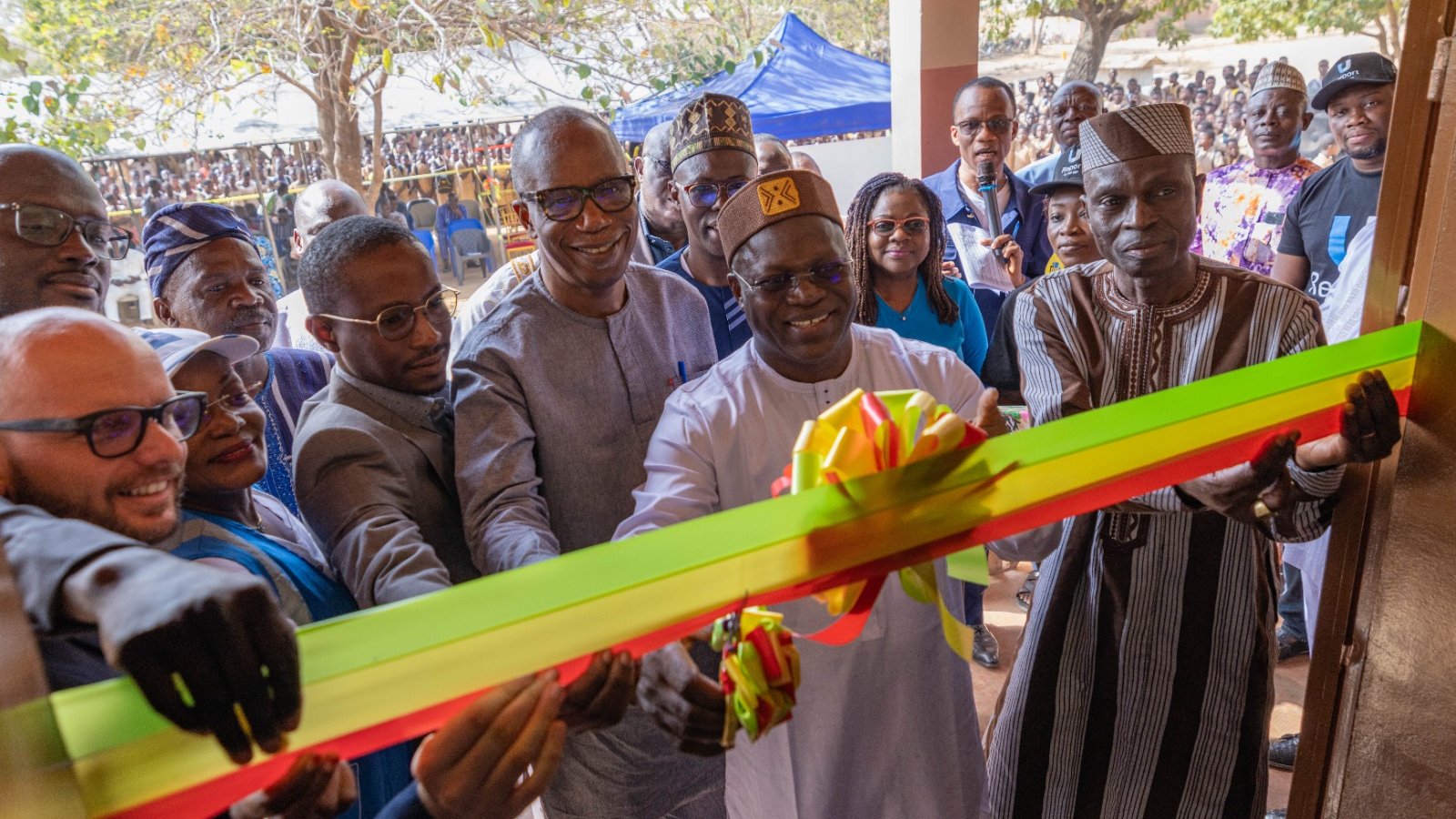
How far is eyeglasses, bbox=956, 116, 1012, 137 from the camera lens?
4551mm

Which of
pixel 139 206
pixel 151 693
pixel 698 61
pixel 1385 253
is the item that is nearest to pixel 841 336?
pixel 1385 253

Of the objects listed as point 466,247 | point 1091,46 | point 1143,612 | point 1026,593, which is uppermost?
point 1091,46

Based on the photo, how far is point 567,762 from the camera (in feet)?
7.08

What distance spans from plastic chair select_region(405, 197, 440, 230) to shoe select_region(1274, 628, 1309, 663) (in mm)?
10120

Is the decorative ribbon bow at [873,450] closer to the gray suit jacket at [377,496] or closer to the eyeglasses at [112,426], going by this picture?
the gray suit jacket at [377,496]

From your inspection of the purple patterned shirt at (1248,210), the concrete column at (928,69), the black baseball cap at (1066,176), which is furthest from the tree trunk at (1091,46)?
the black baseball cap at (1066,176)

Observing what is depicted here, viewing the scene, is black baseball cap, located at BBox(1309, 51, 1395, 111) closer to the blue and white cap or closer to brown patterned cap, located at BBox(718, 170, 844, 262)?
brown patterned cap, located at BBox(718, 170, 844, 262)

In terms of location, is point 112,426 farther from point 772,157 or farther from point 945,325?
point 772,157

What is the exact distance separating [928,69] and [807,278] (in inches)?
228

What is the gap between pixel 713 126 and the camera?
2955 millimetres

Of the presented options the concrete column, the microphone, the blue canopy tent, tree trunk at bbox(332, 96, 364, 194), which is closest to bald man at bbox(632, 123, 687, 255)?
the microphone

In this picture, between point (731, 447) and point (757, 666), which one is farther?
point (731, 447)

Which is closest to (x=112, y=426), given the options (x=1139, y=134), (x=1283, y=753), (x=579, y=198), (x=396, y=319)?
(x=396, y=319)

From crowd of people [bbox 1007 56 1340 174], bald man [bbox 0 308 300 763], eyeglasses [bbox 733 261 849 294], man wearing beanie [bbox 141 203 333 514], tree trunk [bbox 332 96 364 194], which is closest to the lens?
bald man [bbox 0 308 300 763]
